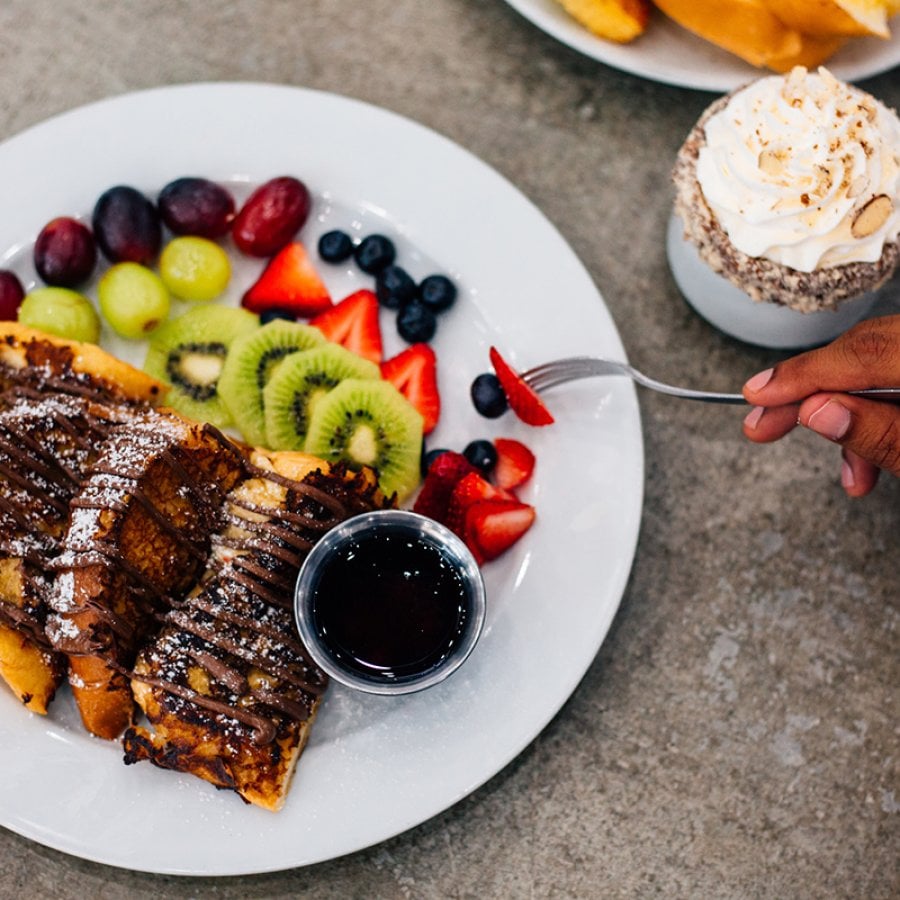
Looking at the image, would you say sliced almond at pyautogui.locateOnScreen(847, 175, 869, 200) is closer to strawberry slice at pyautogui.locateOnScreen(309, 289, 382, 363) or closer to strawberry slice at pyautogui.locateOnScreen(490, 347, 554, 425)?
strawberry slice at pyautogui.locateOnScreen(490, 347, 554, 425)

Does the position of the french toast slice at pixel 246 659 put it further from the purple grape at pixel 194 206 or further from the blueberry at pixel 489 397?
the purple grape at pixel 194 206

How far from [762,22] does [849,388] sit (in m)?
0.75

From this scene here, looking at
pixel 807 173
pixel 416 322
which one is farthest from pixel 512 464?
pixel 807 173

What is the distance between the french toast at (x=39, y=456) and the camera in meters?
1.58

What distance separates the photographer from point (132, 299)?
1.81 metres

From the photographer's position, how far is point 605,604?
166cm

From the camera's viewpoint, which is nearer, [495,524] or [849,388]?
[849,388]

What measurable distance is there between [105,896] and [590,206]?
61.4 inches

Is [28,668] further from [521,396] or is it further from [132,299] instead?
[521,396]

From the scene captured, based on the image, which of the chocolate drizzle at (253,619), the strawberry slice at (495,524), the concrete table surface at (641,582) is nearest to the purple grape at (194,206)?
the concrete table surface at (641,582)

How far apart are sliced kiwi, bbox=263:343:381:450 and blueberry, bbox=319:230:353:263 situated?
21 cm

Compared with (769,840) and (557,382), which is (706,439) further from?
(769,840)

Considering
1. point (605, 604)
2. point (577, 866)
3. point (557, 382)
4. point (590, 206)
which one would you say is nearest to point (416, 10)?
point (590, 206)

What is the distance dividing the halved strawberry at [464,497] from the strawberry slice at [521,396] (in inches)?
5.5
